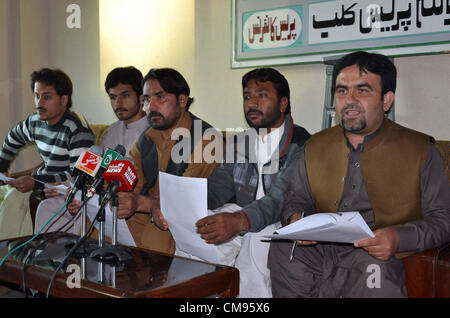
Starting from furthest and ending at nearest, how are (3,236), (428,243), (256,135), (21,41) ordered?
1. (21,41)
2. (3,236)
3. (256,135)
4. (428,243)

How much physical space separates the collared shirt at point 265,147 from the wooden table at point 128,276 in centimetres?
68

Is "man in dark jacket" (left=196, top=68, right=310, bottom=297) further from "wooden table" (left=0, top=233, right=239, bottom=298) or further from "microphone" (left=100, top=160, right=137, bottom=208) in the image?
"microphone" (left=100, top=160, right=137, bottom=208)

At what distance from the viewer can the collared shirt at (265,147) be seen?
8.13 feet

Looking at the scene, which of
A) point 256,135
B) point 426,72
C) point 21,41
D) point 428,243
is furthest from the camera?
point 21,41

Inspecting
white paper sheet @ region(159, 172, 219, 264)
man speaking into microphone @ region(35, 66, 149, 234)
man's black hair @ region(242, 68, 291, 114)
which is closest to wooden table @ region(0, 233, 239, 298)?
white paper sheet @ region(159, 172, 219, 264)

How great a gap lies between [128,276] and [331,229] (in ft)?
2.39

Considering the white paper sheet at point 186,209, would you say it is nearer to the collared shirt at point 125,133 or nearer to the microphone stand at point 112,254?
the microphone stand at point 112,254

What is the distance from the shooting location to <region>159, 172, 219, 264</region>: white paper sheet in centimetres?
200

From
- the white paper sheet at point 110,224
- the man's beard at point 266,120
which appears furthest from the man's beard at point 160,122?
the white paper sheet at point 110,224

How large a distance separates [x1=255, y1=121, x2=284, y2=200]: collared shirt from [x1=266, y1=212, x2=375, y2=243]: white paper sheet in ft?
2.51

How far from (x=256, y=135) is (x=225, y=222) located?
64cm

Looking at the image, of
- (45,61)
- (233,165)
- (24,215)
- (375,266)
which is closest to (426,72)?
(233,165)
